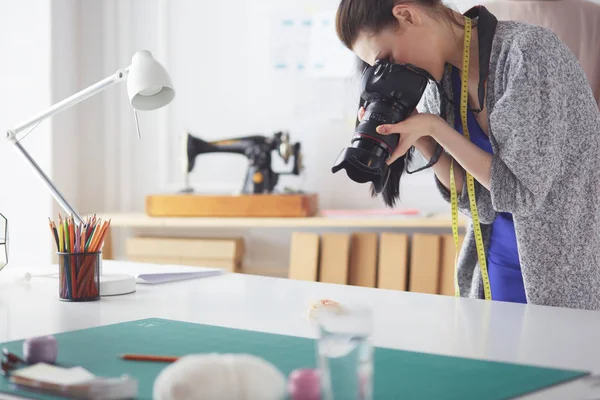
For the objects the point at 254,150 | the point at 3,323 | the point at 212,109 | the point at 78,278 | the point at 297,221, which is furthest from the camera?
the point at 212,109

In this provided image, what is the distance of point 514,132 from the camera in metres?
1.49

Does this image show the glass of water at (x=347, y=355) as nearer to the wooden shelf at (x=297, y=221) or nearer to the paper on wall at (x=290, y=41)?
the wooden shelf at (x=297, y=221)

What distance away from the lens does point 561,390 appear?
34.9 inches

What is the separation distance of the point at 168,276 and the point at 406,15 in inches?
28.4

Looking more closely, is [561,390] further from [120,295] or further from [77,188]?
[77,188]

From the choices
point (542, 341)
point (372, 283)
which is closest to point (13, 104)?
point (372, 283)

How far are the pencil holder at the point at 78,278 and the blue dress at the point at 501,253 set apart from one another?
0.81m

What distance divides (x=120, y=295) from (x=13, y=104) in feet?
6.90

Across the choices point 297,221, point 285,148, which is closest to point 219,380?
point 297,221

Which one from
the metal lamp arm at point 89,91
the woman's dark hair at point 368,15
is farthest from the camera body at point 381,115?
the metal lamp arm at point 89,91

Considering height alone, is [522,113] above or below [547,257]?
above

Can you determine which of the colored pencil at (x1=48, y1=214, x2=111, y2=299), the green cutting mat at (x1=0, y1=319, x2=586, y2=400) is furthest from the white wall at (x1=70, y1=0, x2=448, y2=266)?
the green cutting mat at (x1=0, y1=319, x2=586, y2=400)

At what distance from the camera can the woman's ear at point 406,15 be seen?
159 cm

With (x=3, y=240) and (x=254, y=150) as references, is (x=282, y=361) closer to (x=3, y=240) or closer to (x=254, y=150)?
(x=3, y=240)
